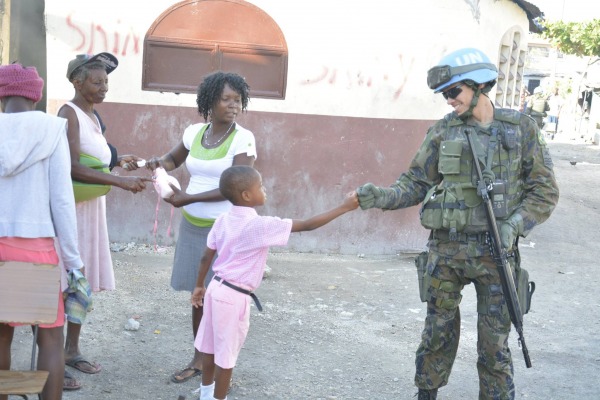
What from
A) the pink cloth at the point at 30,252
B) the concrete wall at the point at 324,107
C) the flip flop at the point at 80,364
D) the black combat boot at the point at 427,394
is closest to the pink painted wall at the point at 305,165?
the concrete wall at the point at 324,107

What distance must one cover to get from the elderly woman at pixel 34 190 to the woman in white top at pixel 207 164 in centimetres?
90

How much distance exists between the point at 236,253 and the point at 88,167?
1.11m

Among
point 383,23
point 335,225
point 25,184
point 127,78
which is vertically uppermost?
point 383,23

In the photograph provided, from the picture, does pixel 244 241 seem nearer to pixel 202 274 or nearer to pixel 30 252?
pixel 202 274

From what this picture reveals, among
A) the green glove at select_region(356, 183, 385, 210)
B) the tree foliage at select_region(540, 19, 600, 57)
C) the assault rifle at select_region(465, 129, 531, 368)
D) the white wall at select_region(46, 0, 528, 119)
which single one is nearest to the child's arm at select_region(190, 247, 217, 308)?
the green glove at select_region(356, 183, 385, 210)

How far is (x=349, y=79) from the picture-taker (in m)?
8.05

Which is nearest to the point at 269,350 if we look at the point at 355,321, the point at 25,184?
the point at 355,321

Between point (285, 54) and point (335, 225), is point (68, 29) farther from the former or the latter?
point (335, 225)

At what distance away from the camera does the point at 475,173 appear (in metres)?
4.15

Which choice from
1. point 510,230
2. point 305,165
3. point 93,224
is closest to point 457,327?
point 510,230

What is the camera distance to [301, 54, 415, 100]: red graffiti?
316 inches

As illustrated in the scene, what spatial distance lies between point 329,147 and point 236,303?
4.27m

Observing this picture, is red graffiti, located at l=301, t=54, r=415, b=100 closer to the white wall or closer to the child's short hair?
the white wall

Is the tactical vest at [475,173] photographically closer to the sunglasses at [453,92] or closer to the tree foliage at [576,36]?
the sunglasses at [453,92]
